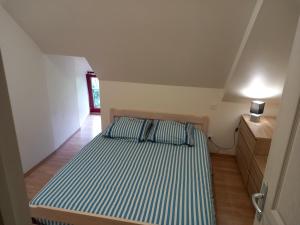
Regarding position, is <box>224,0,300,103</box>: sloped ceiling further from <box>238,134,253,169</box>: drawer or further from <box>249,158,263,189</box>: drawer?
<box>249,158,263,189</box>: drawer

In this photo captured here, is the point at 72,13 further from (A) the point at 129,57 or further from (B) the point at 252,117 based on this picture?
(B) the point at 252,117

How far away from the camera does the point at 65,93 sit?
3.81 metres

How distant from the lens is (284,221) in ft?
2.80

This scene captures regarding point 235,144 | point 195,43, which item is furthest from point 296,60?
point 235,144

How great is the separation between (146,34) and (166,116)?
1.37 metres

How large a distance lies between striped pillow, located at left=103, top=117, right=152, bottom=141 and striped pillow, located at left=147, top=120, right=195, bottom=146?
98 mm

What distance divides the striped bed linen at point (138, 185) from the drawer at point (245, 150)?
54cm

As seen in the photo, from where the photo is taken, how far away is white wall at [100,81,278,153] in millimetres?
3252

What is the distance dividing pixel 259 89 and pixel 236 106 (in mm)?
470

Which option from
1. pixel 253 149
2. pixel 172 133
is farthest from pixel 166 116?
pixel 253 149

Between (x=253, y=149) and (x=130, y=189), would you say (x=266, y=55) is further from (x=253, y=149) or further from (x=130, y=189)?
(x=130, y=189)

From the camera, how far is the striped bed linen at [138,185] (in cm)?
169

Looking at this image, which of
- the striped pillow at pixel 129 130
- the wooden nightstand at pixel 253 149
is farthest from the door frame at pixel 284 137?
the striped pillow at pixel 129 130

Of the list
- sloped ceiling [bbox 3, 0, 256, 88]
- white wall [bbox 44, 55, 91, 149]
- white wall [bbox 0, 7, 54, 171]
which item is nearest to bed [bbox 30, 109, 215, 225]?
white wall [bbox 0, 7, 54, 171]
